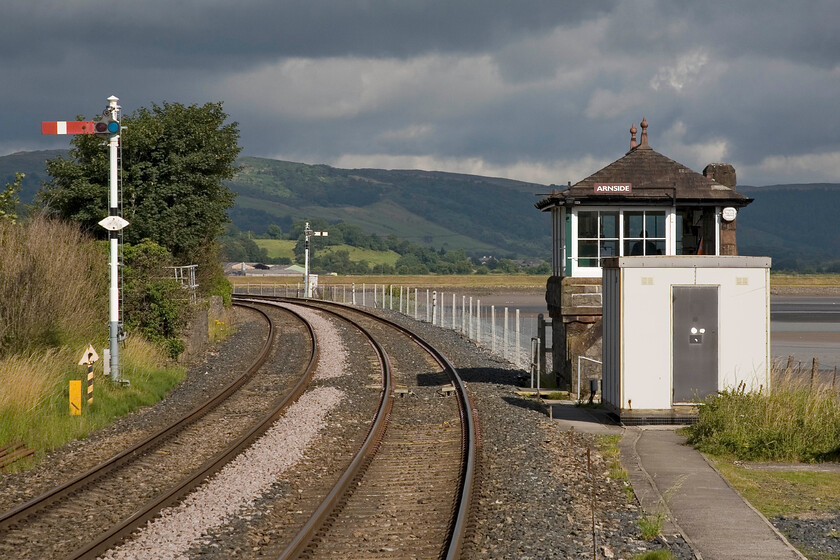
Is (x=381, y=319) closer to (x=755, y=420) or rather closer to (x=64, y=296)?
(x=64, y=296)

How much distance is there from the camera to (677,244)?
20750 mm

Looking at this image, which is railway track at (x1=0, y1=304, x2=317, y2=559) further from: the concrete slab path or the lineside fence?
the lineside fence

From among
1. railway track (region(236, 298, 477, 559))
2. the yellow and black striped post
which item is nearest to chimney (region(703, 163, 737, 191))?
railway track (region(236, 298, 477, 559))

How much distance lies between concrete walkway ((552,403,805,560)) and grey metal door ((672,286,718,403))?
3.76ft

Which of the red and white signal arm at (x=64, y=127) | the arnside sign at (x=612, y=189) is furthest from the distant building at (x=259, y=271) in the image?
the arnside sign at (x=612, y=189)

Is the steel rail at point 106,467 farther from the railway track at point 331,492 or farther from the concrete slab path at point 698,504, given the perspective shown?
the concrete slab path at point 698,504

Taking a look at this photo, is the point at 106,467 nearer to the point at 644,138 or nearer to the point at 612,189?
the point at 612,189

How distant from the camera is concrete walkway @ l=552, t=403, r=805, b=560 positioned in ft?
28.1

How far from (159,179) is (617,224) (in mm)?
18521

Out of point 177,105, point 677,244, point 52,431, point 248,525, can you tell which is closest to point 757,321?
Result: point 677,244

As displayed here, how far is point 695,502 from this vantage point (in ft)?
33.6

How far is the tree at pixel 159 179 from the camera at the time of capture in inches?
1217

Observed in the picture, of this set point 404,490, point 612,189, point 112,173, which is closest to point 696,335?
point 612,189

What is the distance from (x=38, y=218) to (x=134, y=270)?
2792mm
